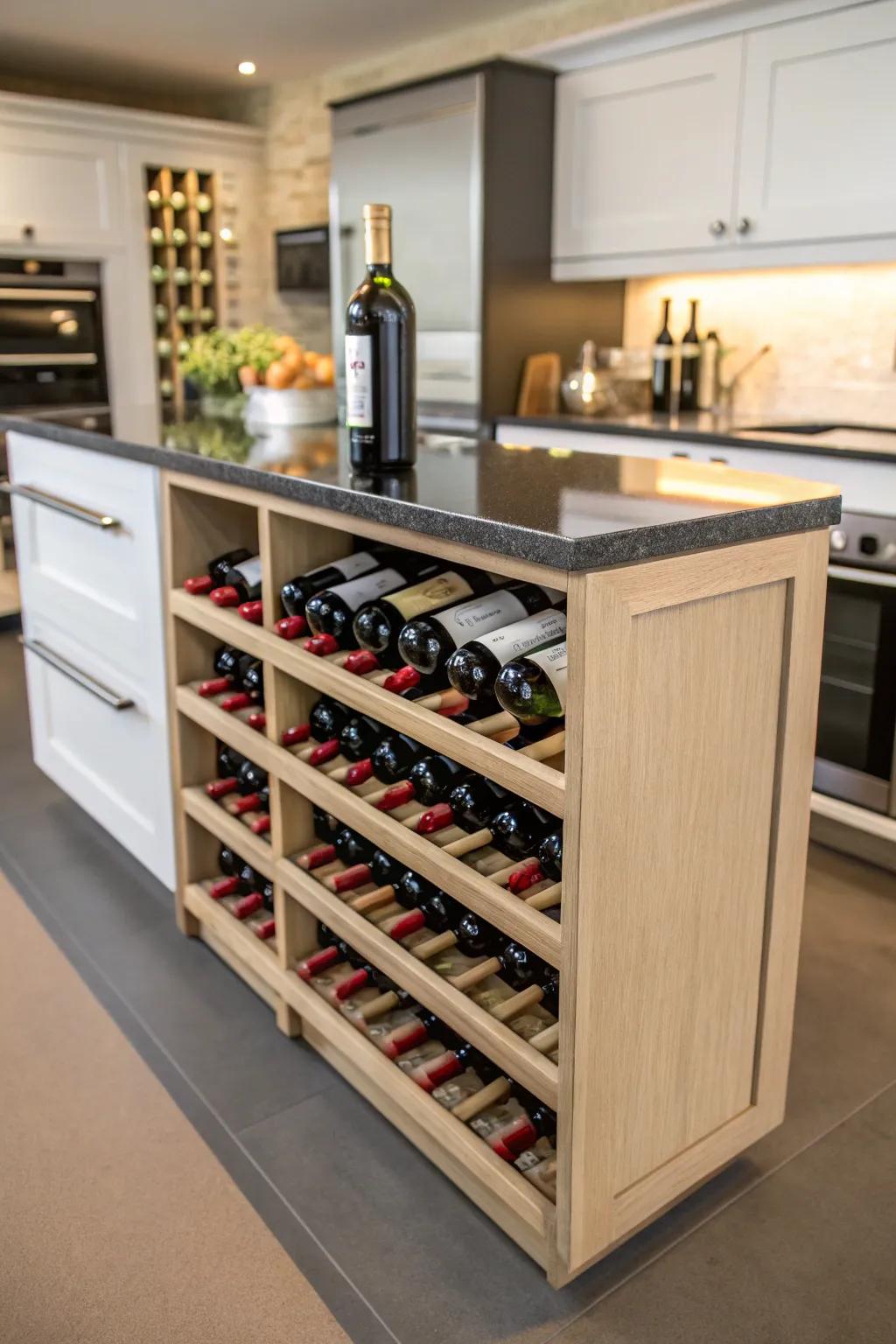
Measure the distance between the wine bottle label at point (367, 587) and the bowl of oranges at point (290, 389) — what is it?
92 centimetres

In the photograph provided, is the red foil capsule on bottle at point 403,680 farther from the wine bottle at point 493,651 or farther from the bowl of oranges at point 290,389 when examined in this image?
the bowl of oranges at point 290,389

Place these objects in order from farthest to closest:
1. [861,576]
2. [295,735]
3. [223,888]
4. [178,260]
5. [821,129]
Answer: [178,260] → [821,129] → [861,576] → [223,888] → [295,735]

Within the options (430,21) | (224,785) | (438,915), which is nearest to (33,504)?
(224,785)

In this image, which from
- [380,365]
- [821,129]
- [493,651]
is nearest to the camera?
[493,651]

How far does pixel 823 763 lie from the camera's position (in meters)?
2.68

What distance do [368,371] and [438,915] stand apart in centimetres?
82

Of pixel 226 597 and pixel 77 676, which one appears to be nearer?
pixel 226 597

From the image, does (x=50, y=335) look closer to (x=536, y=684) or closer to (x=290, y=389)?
(x=290, y=389)

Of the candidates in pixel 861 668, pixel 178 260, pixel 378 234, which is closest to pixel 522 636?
pixel 378 234

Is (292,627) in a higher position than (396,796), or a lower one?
higher

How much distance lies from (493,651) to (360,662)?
264mm

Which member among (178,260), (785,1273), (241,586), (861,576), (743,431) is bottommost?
(785,1273)

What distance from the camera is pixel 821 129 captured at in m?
3.00

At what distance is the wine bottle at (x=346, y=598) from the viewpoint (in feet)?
5.16
